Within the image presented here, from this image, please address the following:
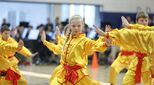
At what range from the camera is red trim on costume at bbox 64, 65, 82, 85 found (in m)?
7.12

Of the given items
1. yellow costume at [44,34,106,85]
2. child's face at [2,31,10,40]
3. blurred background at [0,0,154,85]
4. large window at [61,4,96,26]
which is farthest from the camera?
large window at [61,4,96,26]

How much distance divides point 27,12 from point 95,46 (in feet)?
57.4

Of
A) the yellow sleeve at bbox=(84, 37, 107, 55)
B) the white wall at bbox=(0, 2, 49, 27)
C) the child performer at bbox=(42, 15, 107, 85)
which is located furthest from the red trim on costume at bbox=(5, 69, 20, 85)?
the white wall at bbox=(0, 2, 49, 27)

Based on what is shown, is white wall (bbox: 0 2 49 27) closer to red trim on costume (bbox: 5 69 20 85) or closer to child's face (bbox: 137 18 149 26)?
red trim on costume (bbox: 5 69 20 85)

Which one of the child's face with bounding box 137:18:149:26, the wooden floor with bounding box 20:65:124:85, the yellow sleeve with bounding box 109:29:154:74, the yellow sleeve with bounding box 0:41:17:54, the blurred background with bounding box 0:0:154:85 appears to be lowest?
the wooden floor with bounding box 20:65:124:85

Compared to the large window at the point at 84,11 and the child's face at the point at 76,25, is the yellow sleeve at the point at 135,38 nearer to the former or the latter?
the child's face at the point at 76,25

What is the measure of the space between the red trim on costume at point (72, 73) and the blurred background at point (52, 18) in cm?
790

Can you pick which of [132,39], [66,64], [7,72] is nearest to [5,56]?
[7,72]

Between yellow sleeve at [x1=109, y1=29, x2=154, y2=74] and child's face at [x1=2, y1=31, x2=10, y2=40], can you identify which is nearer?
yellow sleeve at [x1=109, y1=29, x2=154, y2=74]

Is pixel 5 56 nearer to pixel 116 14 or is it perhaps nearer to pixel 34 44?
pixel 34 44

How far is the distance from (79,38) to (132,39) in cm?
94

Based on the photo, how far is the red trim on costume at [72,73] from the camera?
7.12 metres

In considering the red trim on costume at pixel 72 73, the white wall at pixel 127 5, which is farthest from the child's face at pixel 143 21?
the white wall at pixel 127 5

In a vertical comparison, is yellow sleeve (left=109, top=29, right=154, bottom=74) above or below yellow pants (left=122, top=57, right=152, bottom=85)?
above
